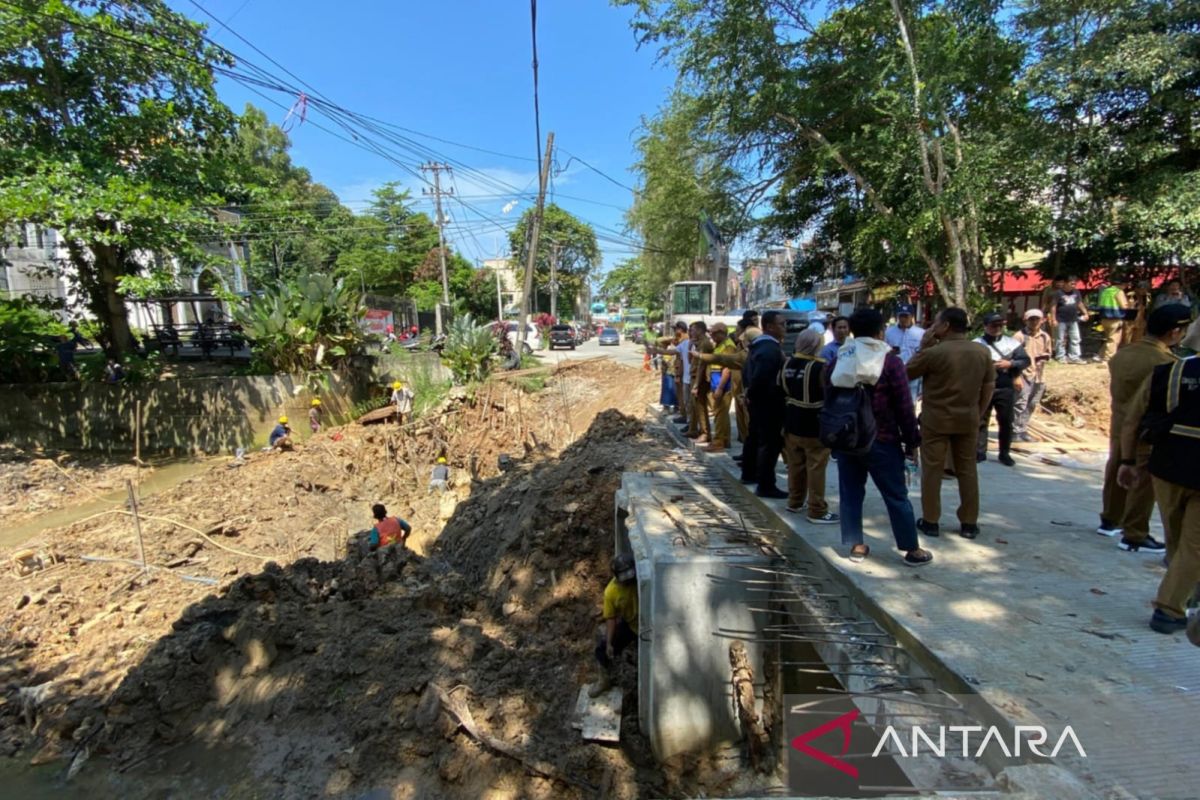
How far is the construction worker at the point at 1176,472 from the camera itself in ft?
9.09

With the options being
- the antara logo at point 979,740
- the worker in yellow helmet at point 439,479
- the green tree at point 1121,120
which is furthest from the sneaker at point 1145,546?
the worker in yellow helmet at point 439,479

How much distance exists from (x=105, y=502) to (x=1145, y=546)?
51.8ft

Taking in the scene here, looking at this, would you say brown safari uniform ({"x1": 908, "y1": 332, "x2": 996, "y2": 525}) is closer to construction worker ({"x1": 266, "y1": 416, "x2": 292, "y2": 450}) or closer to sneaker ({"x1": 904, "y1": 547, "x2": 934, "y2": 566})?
sneaker ({"x1": 904, "y1": 547, "x2": 934, "y2": 566})

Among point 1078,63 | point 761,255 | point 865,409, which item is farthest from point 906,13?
point 865,409

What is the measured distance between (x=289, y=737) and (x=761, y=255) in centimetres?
1634

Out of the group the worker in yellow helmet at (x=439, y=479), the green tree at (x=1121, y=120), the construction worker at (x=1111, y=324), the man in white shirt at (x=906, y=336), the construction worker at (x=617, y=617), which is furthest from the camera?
the worker in yellow helmet at (x=439, y=479)

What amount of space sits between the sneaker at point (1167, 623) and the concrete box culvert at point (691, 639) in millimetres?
1891

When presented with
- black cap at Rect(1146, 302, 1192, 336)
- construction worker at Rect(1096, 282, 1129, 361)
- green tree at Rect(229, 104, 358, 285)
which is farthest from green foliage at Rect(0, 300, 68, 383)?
construction worker at Rect(1096, 282, 1129, 361)

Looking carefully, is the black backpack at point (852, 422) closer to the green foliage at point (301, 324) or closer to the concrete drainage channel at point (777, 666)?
the concrete drainage channel at point (777, 666)

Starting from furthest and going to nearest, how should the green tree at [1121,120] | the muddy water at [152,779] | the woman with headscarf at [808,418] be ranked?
the green tree at [1121,120] → the woman with headscarf at [808,418] → the muddy water at [152,779]

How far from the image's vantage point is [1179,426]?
285cm

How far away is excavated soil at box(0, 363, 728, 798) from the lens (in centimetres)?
362

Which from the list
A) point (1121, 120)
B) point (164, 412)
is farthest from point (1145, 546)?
point (164, 412)

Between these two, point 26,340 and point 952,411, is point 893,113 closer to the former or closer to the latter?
point 952,411
